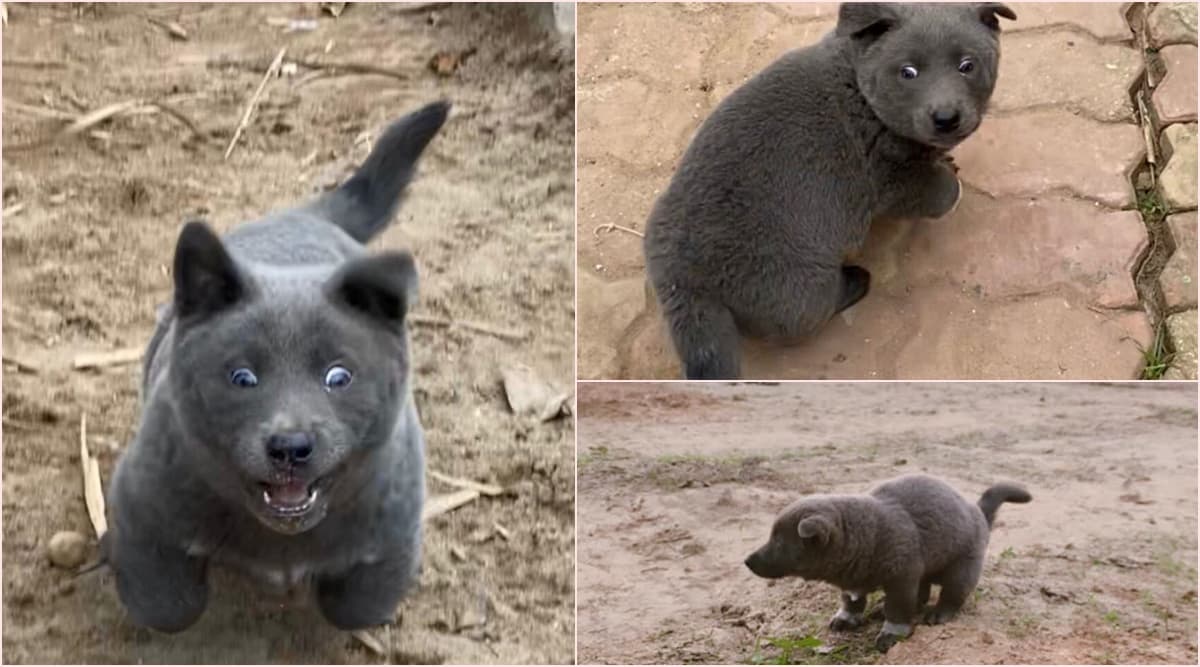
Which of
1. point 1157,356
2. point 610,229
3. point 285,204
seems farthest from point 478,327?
point 1157,356

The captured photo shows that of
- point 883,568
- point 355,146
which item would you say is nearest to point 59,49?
point 355,146

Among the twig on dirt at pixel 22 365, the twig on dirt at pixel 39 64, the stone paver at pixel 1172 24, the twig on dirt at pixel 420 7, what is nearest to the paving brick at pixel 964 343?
the stone paver at pixel 1172 24

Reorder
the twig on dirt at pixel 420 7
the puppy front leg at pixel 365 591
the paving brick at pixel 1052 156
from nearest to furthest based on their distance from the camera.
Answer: the puppy front leg at pixel 365 591
the paving brick at pixel 1052 156
the twig on dirt at pixel 420 7

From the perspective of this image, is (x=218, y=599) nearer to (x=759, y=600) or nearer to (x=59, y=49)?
(x=759, y=600)

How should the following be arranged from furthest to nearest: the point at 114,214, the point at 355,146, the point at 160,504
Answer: the point at 355,146 < the point at 114,214 < the point at 160,504

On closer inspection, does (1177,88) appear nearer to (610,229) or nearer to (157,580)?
(610,229)

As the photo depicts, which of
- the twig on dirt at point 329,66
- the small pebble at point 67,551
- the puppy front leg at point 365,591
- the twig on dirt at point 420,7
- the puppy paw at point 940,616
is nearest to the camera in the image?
the puppy front leg at point 365,591

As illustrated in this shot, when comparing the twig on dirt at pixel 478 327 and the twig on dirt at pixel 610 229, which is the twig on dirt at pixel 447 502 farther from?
the twig on dirt at pixel 610 229
